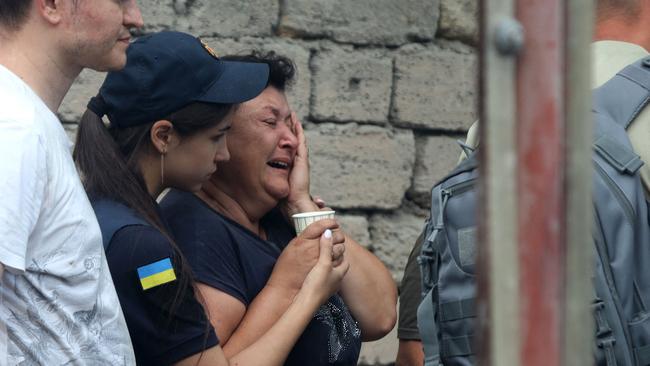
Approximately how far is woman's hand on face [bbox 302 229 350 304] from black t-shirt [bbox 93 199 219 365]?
13.4 inches

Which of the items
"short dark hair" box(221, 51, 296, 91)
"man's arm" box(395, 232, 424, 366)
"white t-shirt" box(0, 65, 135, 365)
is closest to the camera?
"white t-shirt" box(0, 65, 135, 365)

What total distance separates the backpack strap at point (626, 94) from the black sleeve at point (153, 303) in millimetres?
957

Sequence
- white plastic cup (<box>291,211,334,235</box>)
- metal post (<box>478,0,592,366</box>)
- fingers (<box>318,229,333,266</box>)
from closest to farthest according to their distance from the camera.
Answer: metal post (<box>478,0,592,366</box>)
fingers (<box>318,229,333,266</box>)
white plastic cup (<box>291,211,334,235</box>)

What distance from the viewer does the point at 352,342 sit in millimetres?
2752

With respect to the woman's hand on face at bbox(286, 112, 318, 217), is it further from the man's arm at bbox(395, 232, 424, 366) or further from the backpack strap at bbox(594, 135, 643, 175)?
the backpack strap at bbox(594, 135, 643, 175)

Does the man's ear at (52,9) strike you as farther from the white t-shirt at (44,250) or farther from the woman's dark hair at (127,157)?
the woman's dark hair at (127,157)

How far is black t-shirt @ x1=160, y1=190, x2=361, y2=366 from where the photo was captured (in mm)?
2588


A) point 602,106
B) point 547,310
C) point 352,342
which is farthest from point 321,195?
point 547,310

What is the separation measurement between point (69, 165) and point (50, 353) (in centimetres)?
33

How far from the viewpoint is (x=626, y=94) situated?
2383mm

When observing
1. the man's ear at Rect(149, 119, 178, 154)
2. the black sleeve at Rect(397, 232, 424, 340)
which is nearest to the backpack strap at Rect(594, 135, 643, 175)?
the man's ear at Rect(149, 119, 178, 154)

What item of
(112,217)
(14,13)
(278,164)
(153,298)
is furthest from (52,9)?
(278,164)

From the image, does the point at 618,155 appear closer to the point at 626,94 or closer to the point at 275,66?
the point at 626,94

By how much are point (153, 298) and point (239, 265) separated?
1.24ft
